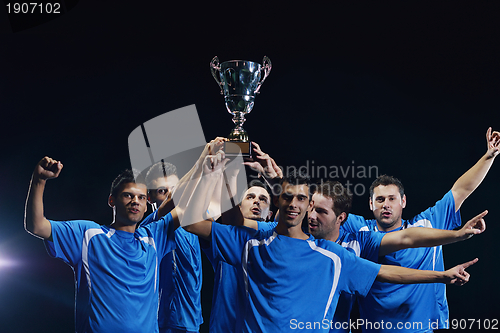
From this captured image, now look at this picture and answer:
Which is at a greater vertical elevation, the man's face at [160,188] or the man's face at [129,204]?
the man's face at [160,188]

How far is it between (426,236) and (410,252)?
625 mm

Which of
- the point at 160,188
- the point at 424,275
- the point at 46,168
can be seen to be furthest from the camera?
the point at 160,188

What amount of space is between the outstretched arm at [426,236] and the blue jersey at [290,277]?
301 mm

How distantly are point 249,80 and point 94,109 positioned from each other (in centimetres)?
252

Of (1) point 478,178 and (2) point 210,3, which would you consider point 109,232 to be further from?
(2) point 210,3

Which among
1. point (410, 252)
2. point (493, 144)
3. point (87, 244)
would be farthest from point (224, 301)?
point (493, 144)

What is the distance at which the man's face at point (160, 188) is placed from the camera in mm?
2908

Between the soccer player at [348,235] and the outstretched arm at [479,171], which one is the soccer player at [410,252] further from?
the soccer player at [348,235]

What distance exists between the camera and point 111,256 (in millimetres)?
2234

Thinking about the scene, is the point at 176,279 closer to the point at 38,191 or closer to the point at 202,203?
the point at 202,203

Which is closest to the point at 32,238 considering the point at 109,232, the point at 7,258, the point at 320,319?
the point at 7,258

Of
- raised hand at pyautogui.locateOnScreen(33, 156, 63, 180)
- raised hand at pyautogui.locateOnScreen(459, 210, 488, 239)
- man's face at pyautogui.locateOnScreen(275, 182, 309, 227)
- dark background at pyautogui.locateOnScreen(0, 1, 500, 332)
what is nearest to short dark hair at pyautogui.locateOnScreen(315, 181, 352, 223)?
man's face at pyautogui.locateOnScreen(275, 182, 309, 227)

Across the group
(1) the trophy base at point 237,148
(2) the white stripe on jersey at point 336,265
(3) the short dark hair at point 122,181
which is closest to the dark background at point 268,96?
(3) the short dark hair at point 122,181

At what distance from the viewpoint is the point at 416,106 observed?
4.86 m
